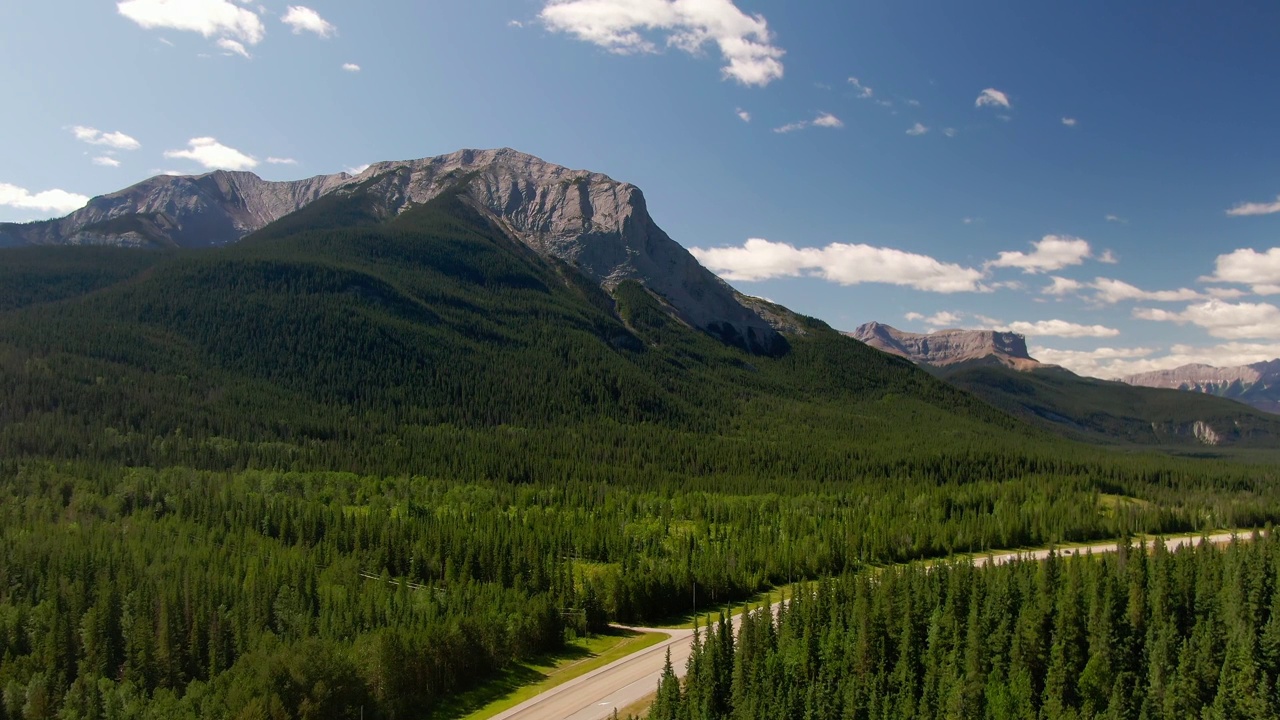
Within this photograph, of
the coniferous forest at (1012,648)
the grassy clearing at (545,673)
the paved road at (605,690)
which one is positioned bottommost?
the grassy clearing at (545,673)

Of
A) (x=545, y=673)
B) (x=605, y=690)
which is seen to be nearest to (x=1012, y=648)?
(x=605, y=690)

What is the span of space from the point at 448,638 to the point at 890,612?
51212 millimetres

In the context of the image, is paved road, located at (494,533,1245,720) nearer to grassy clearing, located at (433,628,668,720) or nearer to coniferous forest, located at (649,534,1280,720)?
grassy clearing, located at (433,628,668,720)

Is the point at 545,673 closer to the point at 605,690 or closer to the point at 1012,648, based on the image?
the point at 605,690

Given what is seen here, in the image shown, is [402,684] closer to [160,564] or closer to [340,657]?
[340,657]

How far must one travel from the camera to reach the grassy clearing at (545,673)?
91.8 metres

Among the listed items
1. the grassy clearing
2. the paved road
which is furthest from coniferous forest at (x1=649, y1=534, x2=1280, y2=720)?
the grassy clearing

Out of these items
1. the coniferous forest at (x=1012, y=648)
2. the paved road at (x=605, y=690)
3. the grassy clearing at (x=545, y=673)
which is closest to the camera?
the coniferous forest at (x=1012, y=648)

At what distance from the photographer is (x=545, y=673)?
101688 mm

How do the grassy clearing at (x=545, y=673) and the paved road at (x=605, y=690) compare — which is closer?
the paved road at (x=605, y=690)

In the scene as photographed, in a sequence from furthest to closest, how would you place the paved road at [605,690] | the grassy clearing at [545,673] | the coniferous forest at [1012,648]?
the grassy clearing at [545,673], the paved road at [605,690], the coniferous forest at [1012,648]

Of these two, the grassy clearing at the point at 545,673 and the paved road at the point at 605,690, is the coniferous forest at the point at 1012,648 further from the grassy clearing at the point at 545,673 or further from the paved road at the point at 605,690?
the grassy clearing at the point at 545,673

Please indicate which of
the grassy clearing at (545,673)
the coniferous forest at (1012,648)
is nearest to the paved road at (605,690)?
the grassy clearing at (545,673)

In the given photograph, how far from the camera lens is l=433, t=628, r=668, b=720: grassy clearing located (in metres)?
91.8
